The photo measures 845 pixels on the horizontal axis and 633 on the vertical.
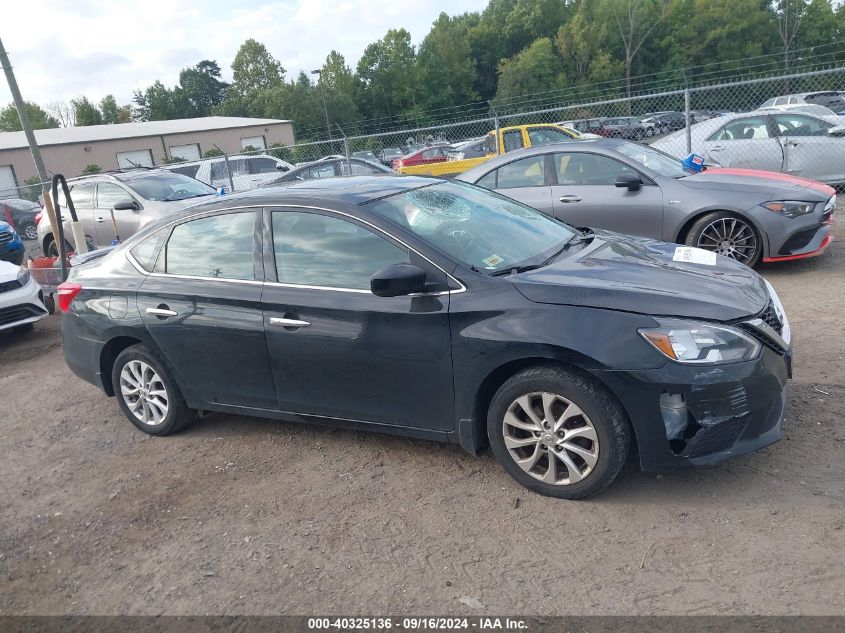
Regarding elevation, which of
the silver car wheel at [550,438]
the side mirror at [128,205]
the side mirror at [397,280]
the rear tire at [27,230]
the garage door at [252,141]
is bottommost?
the garage door at [252,141]

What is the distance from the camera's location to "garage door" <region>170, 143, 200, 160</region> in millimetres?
47281

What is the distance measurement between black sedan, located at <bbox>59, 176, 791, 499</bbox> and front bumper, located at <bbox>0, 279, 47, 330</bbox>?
3.56m

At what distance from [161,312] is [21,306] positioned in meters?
4.53

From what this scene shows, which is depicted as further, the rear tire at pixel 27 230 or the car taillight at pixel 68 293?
the rear tire at pixel 27 230

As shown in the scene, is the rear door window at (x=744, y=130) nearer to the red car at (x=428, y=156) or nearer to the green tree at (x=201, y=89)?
the red car at (x=428, y=156)

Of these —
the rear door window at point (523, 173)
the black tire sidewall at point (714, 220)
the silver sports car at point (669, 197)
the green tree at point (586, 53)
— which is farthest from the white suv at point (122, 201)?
the green tree at point (586, 53)

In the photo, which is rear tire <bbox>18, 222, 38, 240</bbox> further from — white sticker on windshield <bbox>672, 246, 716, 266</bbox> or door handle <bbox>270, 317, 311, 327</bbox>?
white sticker on windshield <bbox>672, 246, 716, 266</bbox>

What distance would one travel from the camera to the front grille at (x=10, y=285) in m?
8.07

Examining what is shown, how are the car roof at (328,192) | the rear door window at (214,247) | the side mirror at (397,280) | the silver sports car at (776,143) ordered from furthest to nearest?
1. the silver sports car at (776,143)
2. the rear door window at (214,247)
3. the car roof at (328,192)
4. the side mirror at (397,280)

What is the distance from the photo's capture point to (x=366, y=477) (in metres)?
4.05

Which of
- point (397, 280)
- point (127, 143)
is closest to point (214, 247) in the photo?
point (397, 280)

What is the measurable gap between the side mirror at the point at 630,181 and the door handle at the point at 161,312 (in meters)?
4.82

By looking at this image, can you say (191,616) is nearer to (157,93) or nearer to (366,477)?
(366,477)

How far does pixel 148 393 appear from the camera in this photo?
4.88 metres
